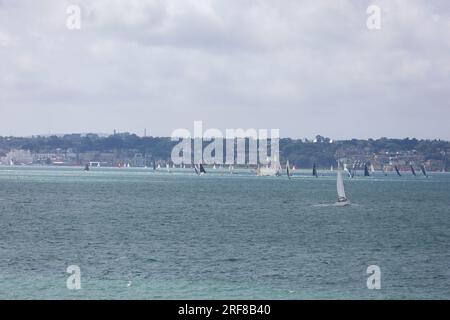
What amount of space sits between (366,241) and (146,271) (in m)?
30.2

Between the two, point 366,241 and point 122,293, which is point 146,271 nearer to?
point 122,293

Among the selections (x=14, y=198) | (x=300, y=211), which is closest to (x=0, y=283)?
(x=300, y=211)

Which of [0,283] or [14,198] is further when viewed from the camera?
Answer: [14,198]

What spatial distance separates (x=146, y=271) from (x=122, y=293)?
8.46 meters

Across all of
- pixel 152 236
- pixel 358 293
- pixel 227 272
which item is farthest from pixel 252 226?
pixel 358 293

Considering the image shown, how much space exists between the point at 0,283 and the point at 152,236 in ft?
104

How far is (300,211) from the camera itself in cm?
12425

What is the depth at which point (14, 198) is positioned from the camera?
15212 centimetres

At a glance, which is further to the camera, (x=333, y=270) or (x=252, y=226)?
(x=252, y=226)
